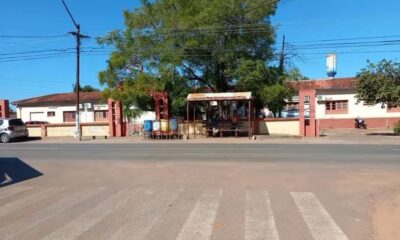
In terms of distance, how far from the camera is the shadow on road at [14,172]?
1272 centimetres

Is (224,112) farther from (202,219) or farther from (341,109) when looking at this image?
(202,219)

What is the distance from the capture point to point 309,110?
109 ft

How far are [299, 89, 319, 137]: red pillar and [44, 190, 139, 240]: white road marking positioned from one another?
24.6 m

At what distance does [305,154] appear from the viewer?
19.2 meters

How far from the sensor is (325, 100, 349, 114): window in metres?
47.5

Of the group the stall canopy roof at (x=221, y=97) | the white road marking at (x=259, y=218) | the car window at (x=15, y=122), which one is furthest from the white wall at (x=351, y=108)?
the white road marking at (x=259, y=218)

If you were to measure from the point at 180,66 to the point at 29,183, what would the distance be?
23590mm

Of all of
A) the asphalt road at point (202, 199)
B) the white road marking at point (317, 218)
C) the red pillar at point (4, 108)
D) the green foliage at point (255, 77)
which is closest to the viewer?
the white road marking at point (317, 218)

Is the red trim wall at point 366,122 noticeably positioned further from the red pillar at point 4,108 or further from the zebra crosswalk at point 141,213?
the zebra crosswalk at point 141,213

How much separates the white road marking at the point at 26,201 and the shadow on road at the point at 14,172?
165 centimetres

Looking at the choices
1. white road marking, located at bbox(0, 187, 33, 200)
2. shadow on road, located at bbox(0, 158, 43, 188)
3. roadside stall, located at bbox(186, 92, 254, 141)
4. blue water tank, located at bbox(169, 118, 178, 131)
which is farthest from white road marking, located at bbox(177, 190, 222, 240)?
blue water tank, located at bbox(169, 118, 178, 131)

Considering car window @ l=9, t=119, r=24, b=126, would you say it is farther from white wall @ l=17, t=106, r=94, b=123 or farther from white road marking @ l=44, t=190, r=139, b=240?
white road marking @ l=44, t=190, r=139, b=240

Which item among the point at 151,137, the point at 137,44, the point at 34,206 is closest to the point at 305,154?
the point at 34,206

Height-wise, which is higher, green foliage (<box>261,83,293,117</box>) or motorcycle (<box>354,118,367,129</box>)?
green foliage (<box>261,83,293,117</box>)
